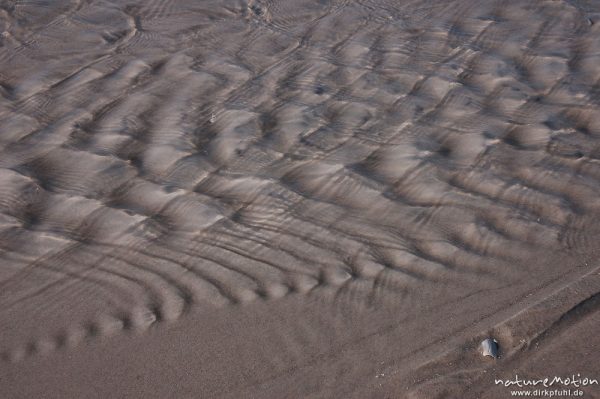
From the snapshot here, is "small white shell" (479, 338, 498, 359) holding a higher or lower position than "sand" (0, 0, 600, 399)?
lower

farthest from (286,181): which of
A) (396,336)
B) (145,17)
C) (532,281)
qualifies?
(145,17)

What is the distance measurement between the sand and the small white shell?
0.03m

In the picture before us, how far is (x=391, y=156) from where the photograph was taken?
3.56 metres

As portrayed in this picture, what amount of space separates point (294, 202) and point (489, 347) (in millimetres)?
1215

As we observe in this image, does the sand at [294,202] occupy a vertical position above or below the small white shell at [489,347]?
above

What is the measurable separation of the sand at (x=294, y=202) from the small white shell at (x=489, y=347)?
1.1 inches

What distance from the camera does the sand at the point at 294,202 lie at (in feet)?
8.45

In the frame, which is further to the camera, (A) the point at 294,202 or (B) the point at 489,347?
(A) the point at 294,202

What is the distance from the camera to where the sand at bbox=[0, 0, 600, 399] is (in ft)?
8.45

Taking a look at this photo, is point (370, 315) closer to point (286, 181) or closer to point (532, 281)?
point (532, 281)

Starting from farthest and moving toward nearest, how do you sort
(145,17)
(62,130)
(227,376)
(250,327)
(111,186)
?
(145,17), (62,130), (111,186), (250,327), (227,376)

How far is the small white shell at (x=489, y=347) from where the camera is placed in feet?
8.35

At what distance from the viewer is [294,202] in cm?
328

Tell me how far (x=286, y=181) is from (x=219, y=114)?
0.78 meters
